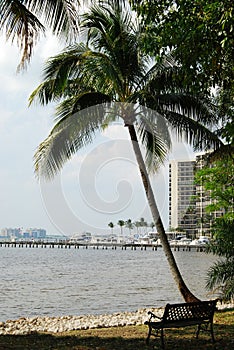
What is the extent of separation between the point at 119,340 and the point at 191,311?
1604 millimetres

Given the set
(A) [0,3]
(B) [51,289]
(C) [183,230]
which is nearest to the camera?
(A) [0,3]

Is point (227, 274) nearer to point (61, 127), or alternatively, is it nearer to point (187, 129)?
point (187, 129)

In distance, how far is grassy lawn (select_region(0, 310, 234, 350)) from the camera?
32.8 feet

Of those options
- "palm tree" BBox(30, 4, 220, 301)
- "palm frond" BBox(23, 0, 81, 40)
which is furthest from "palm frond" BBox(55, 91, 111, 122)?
"palm frond" BBox(23, 0, 81, 40)

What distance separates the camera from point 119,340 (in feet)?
35.5

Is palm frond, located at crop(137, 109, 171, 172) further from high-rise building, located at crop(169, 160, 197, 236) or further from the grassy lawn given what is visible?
the grassy lawn

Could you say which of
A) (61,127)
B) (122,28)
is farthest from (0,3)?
(122,28)

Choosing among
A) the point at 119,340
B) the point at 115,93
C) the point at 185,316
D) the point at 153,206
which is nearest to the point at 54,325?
the point at 119,340

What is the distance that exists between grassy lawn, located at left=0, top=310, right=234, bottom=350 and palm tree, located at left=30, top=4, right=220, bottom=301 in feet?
12.6

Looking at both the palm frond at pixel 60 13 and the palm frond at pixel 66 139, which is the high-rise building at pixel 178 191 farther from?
the palm frond at pixel 60 13

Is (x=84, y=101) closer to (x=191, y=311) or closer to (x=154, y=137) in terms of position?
(x=154, y=137)

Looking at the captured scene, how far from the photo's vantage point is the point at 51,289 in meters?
34.1

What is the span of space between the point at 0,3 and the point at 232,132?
4.45 meters

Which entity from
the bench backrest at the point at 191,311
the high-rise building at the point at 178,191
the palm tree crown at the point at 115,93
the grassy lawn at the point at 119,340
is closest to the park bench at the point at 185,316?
the bench backrest at the point at 191,311
